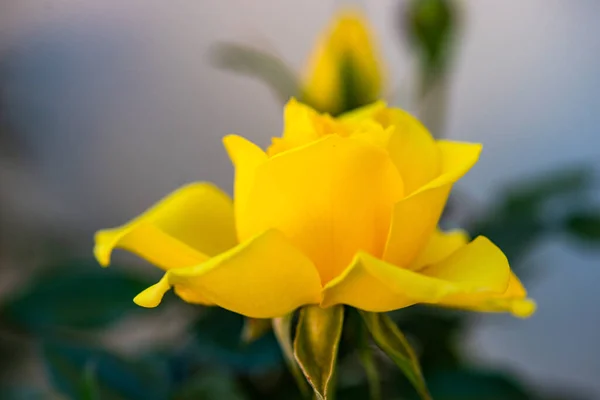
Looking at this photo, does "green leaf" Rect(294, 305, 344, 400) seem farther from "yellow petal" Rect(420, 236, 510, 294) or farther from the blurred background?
the blurred background

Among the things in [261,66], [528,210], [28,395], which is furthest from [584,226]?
[28,395]

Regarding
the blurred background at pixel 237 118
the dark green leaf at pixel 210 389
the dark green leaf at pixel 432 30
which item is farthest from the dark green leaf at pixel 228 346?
the dark green leaf at pixel 432 30

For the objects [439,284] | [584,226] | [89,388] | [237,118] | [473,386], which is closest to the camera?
[439,284]

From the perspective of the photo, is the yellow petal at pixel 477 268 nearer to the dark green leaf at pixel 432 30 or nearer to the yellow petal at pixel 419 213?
the yellow petal at pixel 419 213

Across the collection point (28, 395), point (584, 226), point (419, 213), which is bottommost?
point (28, 395)

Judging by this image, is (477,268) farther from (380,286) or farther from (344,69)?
(344,69)

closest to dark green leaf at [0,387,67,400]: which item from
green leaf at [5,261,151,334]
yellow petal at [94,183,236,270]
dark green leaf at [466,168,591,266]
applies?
green leaf at [5,261,151,334]

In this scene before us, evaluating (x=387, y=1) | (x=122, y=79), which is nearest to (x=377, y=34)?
(x=387, y=1)
